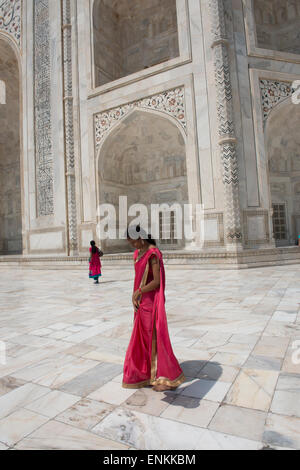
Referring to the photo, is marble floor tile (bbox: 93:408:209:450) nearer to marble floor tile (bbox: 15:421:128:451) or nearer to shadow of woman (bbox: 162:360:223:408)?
marble floor tile (bbox: 15:421:128:451)

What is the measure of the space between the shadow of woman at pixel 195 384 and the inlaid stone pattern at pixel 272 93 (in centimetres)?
905

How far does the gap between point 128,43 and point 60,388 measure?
48.4 ft

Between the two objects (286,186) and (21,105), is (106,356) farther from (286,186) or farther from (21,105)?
(21,105)

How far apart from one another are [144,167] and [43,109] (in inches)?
189

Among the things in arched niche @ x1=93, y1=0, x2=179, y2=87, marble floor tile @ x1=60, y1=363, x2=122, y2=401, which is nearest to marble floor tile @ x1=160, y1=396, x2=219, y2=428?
marble floor tile @ x1=60, y1=363, x2=122, y2=401

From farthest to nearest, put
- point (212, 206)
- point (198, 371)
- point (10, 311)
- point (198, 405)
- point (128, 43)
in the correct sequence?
point (128, 43) < point (212, 206) < point (10, 311) < point (198, 371) < point (198, 405)

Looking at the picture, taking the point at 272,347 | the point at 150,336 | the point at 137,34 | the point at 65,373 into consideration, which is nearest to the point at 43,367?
the point at 65,373

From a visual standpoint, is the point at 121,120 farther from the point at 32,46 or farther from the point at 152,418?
the point at 152,418

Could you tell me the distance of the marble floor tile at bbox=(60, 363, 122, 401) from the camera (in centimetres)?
192

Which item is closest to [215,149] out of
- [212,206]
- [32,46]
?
[212,206]

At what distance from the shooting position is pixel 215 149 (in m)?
8.82

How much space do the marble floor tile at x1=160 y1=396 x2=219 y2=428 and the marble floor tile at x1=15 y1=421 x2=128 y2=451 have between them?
13.1 inches

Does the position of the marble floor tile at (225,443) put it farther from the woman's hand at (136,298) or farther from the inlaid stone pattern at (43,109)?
the inlaid stone pattern at (43,109)

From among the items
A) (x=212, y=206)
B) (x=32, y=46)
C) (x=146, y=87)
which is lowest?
(x=212, y=206)
